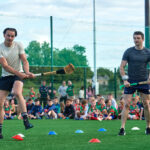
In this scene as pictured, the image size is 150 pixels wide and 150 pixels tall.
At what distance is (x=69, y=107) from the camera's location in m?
18.2

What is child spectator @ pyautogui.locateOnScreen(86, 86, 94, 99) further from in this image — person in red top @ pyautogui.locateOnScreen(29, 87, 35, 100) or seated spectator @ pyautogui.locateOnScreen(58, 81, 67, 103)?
person in red top @ pyautogui.locateOnScreen(29, 87, 35, 100)

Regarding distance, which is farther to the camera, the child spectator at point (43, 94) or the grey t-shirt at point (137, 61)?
the child spectator at point (43, 94)

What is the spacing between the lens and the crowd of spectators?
→ 1750cm

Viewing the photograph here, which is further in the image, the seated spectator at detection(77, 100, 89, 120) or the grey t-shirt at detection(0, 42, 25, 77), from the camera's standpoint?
the seated spectator at detection(77, 100, 89, 120)

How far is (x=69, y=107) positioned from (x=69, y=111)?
0.86 feet

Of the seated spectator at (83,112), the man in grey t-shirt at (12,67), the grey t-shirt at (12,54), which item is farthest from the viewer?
the seated spectator at (83,112)

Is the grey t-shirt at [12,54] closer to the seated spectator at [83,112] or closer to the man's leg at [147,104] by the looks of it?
the man's leg at [147,104]

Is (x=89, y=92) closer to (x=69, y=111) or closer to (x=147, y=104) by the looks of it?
(x=69, y=111)

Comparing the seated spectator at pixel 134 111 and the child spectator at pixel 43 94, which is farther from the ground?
the child spectator at pixel 43 94

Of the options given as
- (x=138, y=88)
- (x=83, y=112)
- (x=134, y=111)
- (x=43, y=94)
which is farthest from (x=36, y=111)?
(x=138, y=88)

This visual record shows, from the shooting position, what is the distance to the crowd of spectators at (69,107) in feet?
57.4

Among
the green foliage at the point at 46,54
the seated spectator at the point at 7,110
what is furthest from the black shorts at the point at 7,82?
the green foliage at the point at 46,54

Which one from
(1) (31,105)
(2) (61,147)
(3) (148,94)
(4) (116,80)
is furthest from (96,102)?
(2) (61,147)

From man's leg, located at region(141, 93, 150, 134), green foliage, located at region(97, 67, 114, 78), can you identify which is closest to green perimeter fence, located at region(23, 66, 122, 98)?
green foliage, located at region(97, 67, 114, 78)
